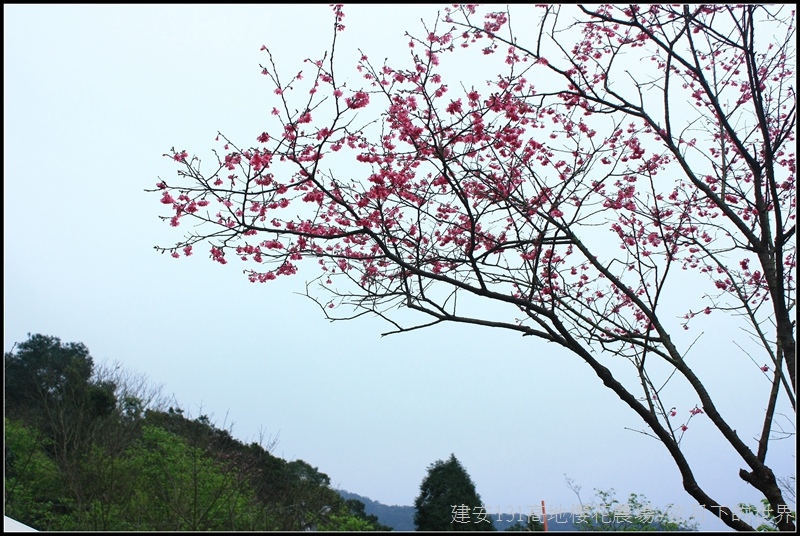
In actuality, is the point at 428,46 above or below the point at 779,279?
above

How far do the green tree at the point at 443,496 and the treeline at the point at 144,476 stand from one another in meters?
0.68

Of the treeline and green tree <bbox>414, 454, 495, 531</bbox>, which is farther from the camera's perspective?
green tree <bbox>414, 454, 495, 531</bbox>

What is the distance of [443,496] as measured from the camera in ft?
30.1

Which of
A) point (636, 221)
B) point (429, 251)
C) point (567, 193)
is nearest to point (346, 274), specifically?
point (429, 251)

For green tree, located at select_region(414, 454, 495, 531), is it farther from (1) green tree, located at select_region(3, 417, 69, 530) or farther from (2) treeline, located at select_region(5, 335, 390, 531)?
(1) green tree, located at select_region(3, 417, 69, 530)

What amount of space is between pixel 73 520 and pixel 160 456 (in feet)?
4.20

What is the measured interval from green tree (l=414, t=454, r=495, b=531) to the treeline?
68 cm

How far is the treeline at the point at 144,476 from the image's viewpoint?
7047 mm

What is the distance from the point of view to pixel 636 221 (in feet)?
17.6

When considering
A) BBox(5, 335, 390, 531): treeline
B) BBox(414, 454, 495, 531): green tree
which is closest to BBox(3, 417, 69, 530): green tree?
BBox(5, 335, 390, 531): treeline

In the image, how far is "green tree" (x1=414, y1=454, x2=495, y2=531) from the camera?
29.5 feet

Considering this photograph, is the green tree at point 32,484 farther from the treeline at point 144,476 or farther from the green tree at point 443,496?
the green tree at point 443,496

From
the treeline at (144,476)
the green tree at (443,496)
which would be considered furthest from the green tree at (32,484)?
the green tree at (443,496)

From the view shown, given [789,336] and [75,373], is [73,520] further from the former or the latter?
[789,336]
